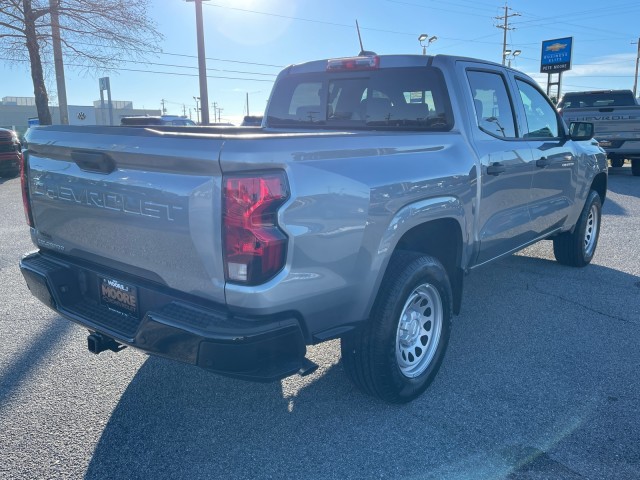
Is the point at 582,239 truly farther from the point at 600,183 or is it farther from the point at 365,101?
the point at 365,101

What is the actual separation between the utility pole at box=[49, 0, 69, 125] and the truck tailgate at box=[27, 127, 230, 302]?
18223 mm

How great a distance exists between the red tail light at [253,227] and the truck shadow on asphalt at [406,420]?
3.36 feet

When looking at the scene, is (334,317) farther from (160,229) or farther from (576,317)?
(576,317)

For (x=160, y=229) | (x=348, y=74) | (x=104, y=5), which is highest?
(x=104, y=5)

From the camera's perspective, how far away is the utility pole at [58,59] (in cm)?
1862

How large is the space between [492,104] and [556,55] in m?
30.9

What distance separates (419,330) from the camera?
332 centimetres

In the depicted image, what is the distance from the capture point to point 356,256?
2621 mm

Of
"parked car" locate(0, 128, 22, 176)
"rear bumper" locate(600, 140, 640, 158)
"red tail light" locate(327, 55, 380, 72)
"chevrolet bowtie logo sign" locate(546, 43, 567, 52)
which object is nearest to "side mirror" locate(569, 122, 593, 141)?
"red tail light" locate(327, 55, 380, 72)

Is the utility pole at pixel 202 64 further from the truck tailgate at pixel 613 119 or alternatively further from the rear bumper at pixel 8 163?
the truck tailgate at pixel 613 119

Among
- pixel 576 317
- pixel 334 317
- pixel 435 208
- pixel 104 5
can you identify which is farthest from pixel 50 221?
pixel 104 5

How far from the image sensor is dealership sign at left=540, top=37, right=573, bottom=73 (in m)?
30.3

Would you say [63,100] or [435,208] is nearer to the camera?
[435,208]

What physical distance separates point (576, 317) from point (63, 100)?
2015cm
